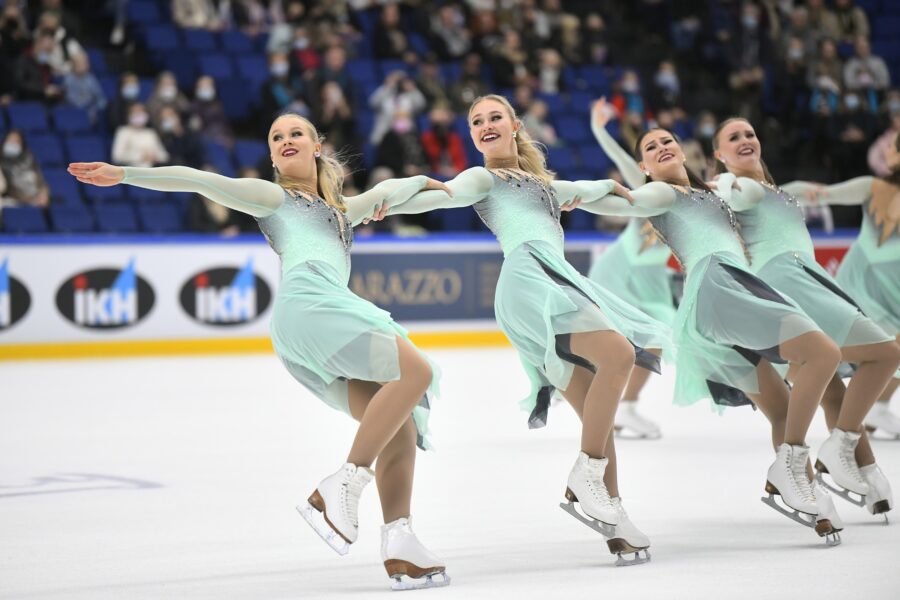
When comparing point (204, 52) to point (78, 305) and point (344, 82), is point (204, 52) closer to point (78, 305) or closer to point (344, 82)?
point (344, 82)

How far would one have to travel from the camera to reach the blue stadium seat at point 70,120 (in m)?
11.6

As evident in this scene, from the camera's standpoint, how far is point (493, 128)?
4418 mm

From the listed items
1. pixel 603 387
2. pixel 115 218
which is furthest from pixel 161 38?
pixel 603 387

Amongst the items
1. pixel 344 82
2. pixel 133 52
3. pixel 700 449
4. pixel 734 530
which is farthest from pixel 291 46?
pixel 734 530

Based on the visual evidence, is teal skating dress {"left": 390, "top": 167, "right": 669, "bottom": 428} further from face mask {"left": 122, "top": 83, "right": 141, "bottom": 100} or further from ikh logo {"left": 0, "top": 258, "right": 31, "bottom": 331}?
face mask {"left": 122, "top": 83, "right": 141, "bottom": 100}

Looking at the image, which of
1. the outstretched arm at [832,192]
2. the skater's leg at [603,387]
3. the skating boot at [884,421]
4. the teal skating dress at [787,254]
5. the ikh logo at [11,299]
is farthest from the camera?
the ikh logo at [11,299]

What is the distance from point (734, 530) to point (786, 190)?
149 centimetres

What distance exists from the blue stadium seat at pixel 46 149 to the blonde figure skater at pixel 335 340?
7.87m

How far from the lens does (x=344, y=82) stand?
12.6 meters

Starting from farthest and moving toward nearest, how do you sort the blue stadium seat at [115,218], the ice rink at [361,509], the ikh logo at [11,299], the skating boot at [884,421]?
1. the blue stadium seat at [115,218]
2. the ikh logo at [11,299]
3. the skating boot at [884,421]
4. the ice rink at [361,509]

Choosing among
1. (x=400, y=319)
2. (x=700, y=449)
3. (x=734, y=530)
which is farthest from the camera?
(x=400, y=319)

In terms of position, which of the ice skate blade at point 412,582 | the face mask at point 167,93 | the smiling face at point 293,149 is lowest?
the ice skate blade at point 412,582

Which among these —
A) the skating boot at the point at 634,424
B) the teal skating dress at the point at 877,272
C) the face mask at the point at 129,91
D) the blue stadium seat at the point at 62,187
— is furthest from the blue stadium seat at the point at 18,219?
the teal skating dress at the point at 877,272

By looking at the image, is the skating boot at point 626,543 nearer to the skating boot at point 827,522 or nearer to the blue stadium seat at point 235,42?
the skating boot at point 827,522
